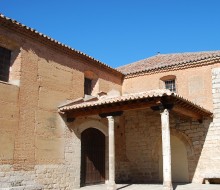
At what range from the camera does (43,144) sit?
10.9 m

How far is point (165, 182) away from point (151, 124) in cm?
551

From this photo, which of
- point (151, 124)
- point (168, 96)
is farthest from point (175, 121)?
point (168, 96)

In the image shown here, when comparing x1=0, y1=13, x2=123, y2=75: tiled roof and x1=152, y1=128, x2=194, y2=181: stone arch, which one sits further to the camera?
x1=152, y1=128, x2=194, y2=181: stone arch

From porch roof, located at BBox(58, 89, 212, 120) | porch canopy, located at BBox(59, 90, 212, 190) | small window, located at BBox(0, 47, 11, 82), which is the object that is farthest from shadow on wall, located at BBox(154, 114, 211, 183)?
small window, located at BBox(0, 47, 11, 82)

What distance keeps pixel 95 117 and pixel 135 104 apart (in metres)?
2.96

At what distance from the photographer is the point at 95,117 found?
1321 centimetres

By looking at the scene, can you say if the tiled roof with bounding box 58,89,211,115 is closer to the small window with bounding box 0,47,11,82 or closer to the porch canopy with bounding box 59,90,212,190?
the porch canopy with bounding box 59,90,212,190

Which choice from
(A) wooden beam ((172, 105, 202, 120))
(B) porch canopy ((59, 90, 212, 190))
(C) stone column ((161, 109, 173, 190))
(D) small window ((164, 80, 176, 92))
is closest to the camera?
(C) stone column ((161, 109, 173, 190))

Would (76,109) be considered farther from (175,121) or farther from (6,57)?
(175,121)

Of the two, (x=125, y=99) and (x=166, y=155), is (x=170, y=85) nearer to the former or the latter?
(x=125, y=99)

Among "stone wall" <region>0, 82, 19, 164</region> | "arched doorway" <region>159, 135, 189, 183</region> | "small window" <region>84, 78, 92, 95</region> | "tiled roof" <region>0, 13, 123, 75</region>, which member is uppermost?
"tiled roof" <region>0, 13, 123, 75</region>

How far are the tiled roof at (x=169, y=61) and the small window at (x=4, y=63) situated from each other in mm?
7185

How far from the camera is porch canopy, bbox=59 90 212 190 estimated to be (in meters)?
9.88

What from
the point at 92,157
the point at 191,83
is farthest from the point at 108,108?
the point at 191,83
